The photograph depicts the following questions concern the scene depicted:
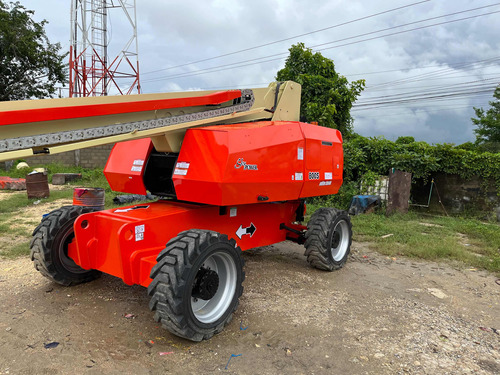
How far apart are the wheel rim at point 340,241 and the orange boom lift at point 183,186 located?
32cm

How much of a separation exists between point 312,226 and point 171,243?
2.54m

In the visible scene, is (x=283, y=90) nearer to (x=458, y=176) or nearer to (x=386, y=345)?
(x=386, y=345)

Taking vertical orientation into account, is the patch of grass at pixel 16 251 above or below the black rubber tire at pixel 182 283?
below

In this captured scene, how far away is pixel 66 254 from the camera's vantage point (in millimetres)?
4297

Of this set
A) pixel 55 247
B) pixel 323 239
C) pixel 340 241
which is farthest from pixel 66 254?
pixel 340 241

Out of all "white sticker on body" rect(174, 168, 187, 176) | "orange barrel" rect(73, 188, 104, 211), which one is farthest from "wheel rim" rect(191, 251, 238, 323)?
"orange barrel" rect(73, 188, 104, 211)

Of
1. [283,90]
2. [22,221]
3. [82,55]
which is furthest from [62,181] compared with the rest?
[283,90]

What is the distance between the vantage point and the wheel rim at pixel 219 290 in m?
3.51

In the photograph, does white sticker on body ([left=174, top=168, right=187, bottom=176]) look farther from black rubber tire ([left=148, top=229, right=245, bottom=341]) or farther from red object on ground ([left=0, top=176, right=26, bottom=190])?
red object on ground ([left=0, top=176, right=26, bottom=190])

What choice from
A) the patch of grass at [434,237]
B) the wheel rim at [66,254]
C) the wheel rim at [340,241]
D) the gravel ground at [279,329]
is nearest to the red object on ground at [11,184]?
the gravel ground at [279,329]

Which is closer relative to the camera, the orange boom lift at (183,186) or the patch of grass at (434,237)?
the orange boom lift at (183,186)

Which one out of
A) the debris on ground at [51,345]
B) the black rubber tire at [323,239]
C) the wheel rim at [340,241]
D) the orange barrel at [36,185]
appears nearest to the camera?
the debris on ground at [51,345]

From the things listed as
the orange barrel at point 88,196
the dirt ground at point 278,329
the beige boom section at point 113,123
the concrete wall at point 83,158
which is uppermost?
the beige boom section at point 113,123

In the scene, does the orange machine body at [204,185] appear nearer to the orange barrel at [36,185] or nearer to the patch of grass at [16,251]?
the patch of grass at [16,251]
